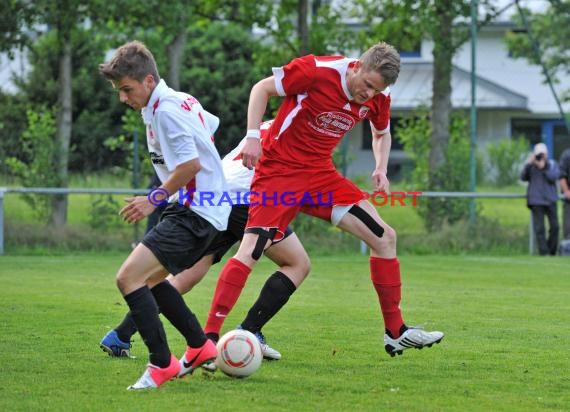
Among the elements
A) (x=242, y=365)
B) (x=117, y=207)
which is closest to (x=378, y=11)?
(x=117, y=207)

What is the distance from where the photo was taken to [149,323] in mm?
6375

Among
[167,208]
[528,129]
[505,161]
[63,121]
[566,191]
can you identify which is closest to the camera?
[167,208]

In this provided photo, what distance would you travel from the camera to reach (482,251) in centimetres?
2039

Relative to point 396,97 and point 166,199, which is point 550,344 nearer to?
point 166,199

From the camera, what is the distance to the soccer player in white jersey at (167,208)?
20.5 ft

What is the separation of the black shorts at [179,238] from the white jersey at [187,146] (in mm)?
44

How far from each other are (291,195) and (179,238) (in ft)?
3.97

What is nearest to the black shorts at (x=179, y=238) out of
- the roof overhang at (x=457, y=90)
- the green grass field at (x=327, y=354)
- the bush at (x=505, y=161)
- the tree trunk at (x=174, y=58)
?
the green grass field at (x=327, y=354)

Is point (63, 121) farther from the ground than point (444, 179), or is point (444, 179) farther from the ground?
point (63, 121)

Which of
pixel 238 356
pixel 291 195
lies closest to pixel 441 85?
pixel 291 195

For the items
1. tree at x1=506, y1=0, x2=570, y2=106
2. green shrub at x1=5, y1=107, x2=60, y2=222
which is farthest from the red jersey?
tree at x1=506, y1=0, x2=570, y2=106

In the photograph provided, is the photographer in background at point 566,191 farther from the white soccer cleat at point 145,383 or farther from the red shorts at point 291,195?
the white soccer cleat at point 145,383

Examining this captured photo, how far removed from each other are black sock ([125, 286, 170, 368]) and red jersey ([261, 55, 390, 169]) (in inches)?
59.6

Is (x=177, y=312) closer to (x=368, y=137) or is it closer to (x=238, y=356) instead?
(x=238, y=356)
